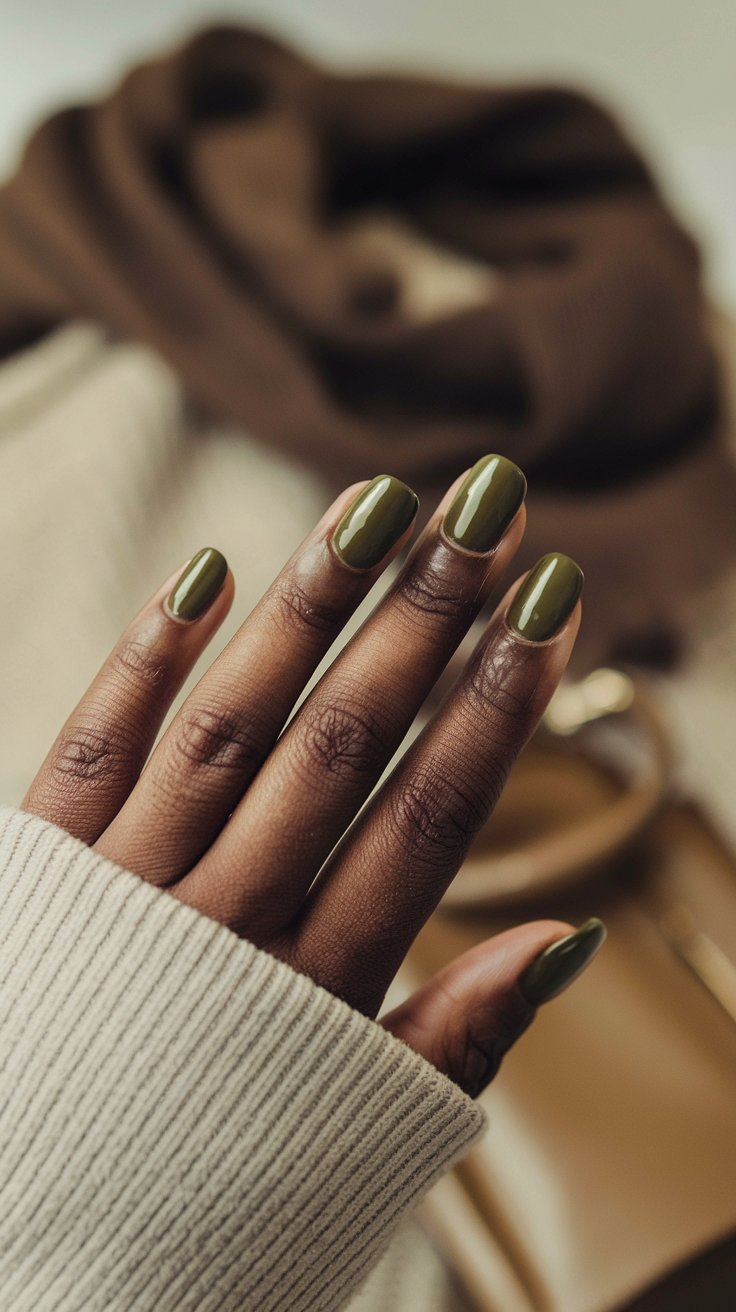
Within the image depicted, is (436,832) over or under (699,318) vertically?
under

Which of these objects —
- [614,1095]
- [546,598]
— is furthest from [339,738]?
[614,1095]

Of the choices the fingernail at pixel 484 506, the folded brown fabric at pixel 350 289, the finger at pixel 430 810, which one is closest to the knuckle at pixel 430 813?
the finger at pixel 430 810

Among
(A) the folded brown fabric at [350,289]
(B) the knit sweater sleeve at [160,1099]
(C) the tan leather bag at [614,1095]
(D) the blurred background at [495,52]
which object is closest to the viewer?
(B) the knit sweater sleeve at [160,1099]

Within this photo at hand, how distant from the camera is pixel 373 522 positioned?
0.41m

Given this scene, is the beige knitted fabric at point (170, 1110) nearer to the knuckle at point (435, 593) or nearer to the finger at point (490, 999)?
the finger at point (490, 999)

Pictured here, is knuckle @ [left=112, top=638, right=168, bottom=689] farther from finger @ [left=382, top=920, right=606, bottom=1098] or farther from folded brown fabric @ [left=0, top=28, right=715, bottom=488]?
folded brown fabric @ [left=0, top=28, right=715, bottom=488]

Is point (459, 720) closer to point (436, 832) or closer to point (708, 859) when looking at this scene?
point (436, 832)

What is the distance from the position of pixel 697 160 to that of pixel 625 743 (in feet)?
3.78

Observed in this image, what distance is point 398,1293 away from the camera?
0.57m

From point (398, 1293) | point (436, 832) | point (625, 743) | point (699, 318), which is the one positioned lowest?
point (398, 1293)

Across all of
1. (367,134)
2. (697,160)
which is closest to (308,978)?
(367,134)

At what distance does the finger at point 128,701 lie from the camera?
1.44ft

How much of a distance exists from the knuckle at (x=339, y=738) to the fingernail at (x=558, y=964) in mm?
130

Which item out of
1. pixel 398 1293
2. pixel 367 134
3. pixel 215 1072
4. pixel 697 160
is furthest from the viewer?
pixel 697 160
